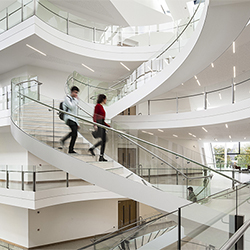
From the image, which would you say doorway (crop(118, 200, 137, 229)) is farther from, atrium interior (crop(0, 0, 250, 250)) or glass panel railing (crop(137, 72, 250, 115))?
glass panel railing (crop(137, 72, 250, 115))

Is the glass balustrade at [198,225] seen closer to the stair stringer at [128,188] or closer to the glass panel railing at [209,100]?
the stair stringer at [128,188]

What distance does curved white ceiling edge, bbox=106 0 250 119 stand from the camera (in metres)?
5.21

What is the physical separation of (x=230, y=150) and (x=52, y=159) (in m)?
20.7

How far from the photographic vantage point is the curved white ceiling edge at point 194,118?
8.50 meters

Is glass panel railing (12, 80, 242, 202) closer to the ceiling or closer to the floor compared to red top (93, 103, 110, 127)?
closer to the floor

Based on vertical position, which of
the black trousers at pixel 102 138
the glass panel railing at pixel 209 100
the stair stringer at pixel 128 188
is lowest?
the stair stringer at pixel 128 188

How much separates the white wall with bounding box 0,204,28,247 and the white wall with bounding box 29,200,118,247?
258mm

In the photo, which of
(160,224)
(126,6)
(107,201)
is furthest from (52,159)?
(126,6)

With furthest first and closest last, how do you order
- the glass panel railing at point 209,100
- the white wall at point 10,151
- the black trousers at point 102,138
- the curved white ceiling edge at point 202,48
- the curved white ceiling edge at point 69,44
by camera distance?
the white wall at point 10,151 → the curved white ceiling edge at point 69,44 → the glass panel railing at point 209,100 → the black trousers at point 102,138 → the curved white ceiling edge at point 202,48

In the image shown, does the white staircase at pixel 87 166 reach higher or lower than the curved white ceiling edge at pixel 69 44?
lower

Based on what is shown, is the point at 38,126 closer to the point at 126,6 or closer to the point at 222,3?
the point at 222,3

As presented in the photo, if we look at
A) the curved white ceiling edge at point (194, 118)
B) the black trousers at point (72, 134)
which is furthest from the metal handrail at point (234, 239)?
the curved white ceiling edge at point (194, 118)

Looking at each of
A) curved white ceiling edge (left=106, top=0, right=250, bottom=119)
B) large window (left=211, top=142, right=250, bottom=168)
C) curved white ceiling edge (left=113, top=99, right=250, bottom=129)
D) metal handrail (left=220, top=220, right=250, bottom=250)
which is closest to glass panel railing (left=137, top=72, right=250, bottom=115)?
curved white ceiling edge (left=113, top=99, right=250, bottom=129)

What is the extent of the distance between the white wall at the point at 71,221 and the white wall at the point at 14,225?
0.85 ft
